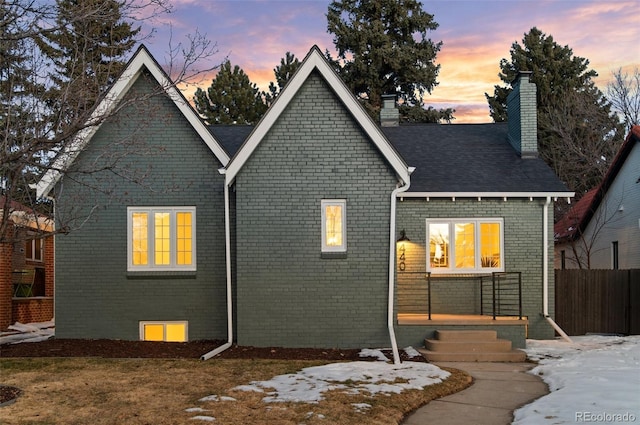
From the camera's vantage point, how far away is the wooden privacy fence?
17.5m

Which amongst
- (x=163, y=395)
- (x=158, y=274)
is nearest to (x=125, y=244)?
(x=158, y=274)

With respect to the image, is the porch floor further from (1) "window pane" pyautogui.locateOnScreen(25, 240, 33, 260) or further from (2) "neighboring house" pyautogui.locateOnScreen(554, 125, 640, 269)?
(1) "window pane" pyautogui.locateOnScreen(25, 240, 33, 260)

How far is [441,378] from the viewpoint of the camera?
409 inches

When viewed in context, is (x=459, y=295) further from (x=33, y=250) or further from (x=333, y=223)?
(x=33, y=250)

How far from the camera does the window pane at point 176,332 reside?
15281 millimetres

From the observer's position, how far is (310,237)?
13922 millimetres

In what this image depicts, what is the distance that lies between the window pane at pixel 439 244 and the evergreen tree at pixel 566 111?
20841 millimetres

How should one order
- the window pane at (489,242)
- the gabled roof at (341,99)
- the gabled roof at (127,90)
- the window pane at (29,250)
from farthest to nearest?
1. the window pane at (29,250)
2. the window pane at (489,242)
3. the gabled roof at (127,90)
4. the gabled roof at (341,99)

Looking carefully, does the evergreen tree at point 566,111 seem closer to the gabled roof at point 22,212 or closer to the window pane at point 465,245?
the window pane at point 465,245

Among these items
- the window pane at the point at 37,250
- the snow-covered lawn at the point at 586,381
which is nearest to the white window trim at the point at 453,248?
the snow-covered lawn at the point at 586,381

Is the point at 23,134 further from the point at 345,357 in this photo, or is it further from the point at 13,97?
the point at 345,357

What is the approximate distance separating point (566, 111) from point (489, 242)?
947 inches

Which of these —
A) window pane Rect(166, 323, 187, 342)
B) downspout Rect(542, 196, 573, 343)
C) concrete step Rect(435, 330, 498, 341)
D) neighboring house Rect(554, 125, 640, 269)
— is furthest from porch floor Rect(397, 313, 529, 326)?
neighboring house Rect(554, 125, 640, 269)

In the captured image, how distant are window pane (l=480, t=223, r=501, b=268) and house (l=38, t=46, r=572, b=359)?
1.4 inches
